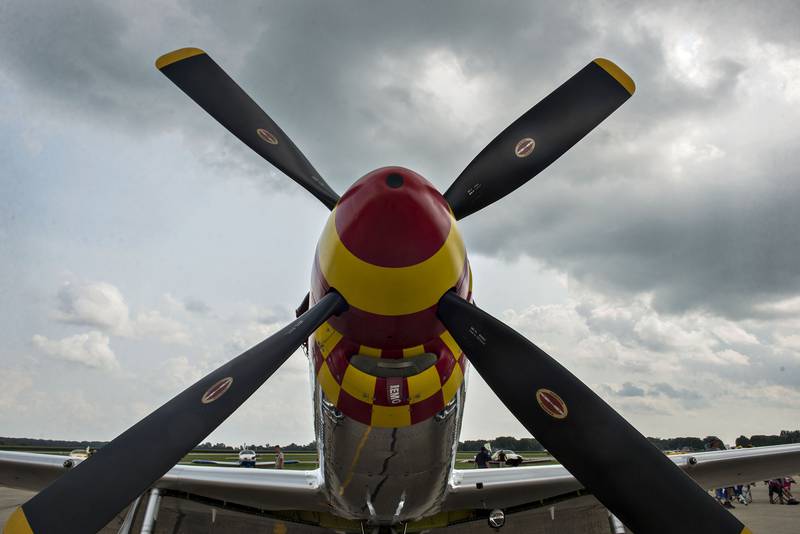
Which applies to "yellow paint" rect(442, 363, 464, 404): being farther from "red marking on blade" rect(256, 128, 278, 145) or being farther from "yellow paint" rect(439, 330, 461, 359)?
"red marking on blade" rect(256, 128, 278, 145)

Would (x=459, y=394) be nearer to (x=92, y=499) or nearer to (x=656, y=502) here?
(x=656, y=502)

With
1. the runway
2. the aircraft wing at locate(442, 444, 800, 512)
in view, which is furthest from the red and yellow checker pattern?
the runway

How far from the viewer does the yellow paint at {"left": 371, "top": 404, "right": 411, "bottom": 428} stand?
174 inches

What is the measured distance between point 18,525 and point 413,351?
2.53 m

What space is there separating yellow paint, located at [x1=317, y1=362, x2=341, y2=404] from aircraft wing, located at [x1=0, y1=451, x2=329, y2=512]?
190cm

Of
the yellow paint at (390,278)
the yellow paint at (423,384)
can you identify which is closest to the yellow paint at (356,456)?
the yellow paint at (423,384)

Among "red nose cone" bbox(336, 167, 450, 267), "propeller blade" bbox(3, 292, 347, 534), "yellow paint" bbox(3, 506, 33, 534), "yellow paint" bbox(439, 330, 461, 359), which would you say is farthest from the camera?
"yellow paint" bbox(439, 330, 461, 359)

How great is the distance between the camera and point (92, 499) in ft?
8.96

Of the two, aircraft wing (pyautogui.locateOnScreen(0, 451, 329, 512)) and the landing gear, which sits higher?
aircraft wing (pyautogui.locateOnScreen(0, 451, 329, 512))

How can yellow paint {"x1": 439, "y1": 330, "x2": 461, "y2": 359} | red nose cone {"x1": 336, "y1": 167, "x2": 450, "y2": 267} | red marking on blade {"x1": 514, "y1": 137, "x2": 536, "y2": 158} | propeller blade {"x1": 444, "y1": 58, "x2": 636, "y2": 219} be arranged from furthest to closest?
red marking on blade {"x1": 514, "y1": 137, "x2": 536, "y2": 158} < propeller blade {"x1": 444, "y1": 58, "x2": 636, "y2": 219} < yellow paint {"x1": 439, "y1": 330, "x2": 461, "y2": 359} < red nose cone {"x1": 336, "y1": 167, "x2": 450, "y2": 267}

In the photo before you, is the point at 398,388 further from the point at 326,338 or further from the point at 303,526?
the point at 303,526

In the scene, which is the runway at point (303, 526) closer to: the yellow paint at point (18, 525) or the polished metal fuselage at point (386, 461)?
the polished metal fuselage at point (386, 461)

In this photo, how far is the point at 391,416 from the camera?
175 inches

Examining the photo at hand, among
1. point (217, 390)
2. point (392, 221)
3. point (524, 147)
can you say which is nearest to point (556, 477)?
point (524, 147)
